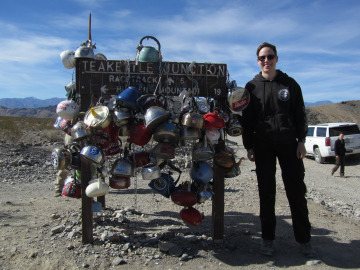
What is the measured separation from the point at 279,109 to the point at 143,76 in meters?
1.61

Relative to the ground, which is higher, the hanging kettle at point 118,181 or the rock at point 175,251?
the hanging kettle at point 118,181

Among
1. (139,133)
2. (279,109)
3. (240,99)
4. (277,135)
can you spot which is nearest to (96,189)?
(139,133)

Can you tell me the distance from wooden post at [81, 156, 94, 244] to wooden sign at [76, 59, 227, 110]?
86 centimetres

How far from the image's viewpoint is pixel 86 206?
3.72 metres

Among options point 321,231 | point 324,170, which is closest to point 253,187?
point 321,231

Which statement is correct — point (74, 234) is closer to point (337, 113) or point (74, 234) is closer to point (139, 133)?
point (139, 133)

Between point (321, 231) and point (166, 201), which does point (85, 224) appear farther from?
point (321, 231)

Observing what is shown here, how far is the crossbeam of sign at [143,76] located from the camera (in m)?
3.90

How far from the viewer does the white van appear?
13805mm

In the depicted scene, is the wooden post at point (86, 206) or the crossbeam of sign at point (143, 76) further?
the crossbeam of sign at point (143, 76)

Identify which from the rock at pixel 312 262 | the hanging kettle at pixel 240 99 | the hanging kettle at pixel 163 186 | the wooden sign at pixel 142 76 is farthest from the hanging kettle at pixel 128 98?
the rock at pixel 312 262

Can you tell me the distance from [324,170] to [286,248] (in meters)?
10.2

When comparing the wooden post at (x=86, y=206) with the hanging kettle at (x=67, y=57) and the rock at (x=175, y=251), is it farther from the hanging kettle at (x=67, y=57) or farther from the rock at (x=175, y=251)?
the hanging kettle at (x=67, y=57)

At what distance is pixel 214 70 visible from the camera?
3.99m
